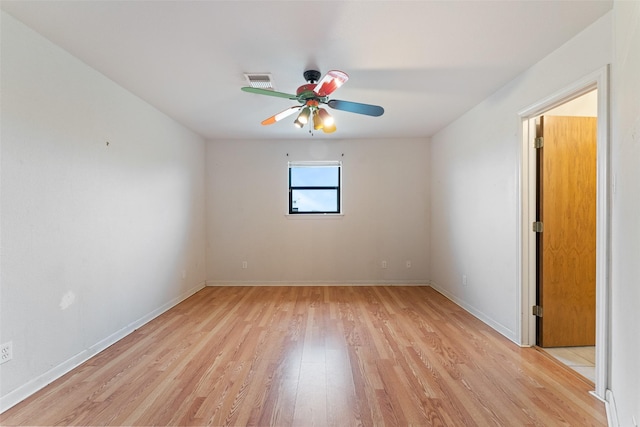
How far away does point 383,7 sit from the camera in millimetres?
1804

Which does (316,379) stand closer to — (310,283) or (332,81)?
(332,81)

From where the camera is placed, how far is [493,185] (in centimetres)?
316

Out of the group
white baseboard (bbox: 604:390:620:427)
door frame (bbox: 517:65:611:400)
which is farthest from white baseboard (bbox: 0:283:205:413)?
door frame (bbox: 517:65:611:400)

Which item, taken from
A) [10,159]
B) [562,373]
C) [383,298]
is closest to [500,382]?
[562,373]

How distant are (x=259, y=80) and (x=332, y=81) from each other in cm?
90

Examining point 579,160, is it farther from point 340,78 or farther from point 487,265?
point 340,78

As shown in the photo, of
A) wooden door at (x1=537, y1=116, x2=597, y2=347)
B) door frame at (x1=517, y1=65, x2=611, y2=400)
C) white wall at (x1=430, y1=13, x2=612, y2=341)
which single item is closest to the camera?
door frame at (x1=517, y1=65, x2=611, y2=400)

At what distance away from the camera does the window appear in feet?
16.9

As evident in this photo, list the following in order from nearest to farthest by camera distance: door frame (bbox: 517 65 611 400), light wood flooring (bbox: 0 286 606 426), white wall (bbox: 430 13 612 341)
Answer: light wood flooring (bbox: 0 286 606 426)
door frame (bbox: 517 65 611 400)
white wall (bbox: 430 13 612 341)

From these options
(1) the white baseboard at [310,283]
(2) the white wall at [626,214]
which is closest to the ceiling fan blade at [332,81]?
(2) the white wall at [626,214]

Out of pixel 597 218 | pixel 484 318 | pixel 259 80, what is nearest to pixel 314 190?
pixel 259 80

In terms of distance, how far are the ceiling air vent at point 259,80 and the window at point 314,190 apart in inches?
93.9

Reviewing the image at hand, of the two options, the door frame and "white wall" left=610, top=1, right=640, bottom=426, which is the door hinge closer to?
the door frame

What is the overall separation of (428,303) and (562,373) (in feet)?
6.02
